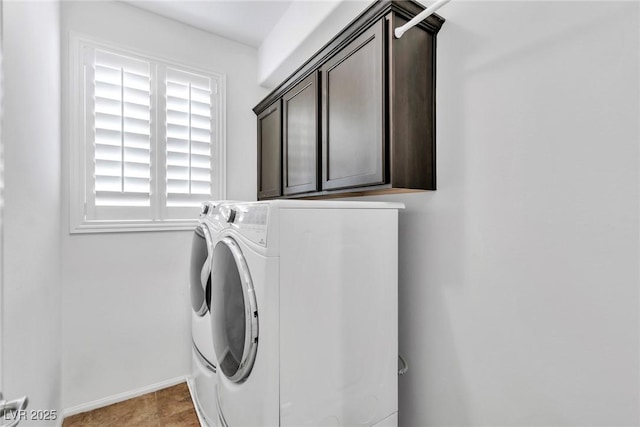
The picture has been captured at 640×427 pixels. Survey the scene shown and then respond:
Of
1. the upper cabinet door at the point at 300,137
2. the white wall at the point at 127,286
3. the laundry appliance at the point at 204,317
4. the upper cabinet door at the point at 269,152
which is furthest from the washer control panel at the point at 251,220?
the white wall at the point at 127,286

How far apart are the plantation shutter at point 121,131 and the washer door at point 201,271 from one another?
68 centimetres

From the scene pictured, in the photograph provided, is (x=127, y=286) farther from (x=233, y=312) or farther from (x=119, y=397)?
(x=233, y=312)

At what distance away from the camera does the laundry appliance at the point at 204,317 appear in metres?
1.50

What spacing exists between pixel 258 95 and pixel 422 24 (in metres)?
1.81

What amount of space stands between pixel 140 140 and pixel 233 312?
1.66 meters

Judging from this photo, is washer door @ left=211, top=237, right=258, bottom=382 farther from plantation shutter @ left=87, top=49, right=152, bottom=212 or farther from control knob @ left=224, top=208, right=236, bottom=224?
plantation shutter @ left=87, top=49, right=152, bottom=212

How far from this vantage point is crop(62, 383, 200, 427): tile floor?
1.83 metres

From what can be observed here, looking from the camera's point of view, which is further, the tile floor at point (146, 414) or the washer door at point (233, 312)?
the tile floor at point (146, 414)

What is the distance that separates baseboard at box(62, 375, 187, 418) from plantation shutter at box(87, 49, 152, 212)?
1298mm

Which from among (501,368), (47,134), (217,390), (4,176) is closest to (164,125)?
(47,134)

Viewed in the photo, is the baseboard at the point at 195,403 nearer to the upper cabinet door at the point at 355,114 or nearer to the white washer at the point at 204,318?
the white washer at the point at 204,318

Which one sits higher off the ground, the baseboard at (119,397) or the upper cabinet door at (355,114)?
the upper cabinet door at (355,114)

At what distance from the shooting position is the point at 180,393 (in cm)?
213

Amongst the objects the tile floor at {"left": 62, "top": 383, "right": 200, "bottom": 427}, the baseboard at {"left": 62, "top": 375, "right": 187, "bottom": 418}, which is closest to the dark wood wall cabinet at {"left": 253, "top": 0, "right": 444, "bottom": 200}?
the tile floor at {"left": 62, "top": 383, "right": 200, "bottom": 427}
